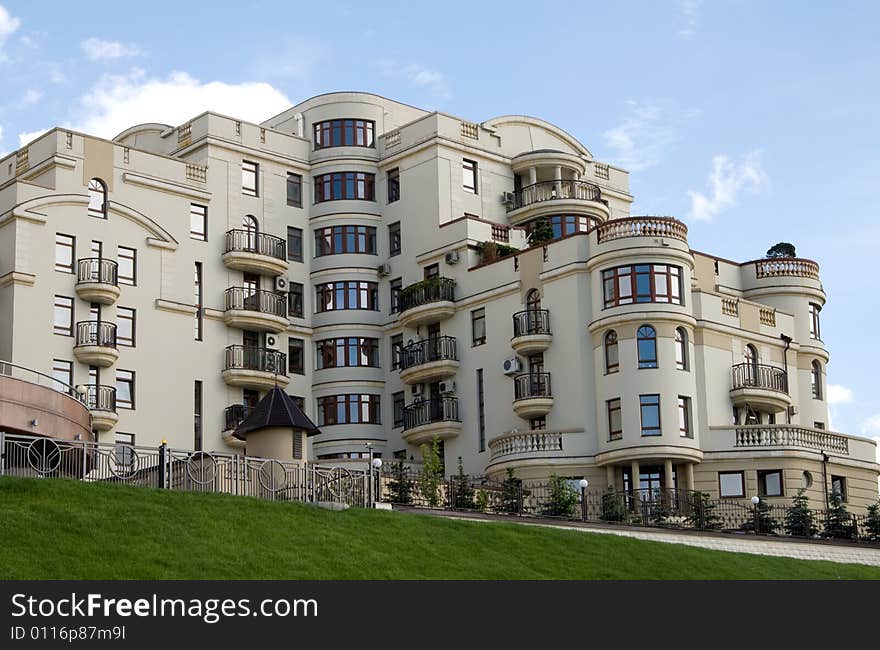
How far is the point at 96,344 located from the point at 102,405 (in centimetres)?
218

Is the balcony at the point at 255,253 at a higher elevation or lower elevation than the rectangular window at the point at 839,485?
higher

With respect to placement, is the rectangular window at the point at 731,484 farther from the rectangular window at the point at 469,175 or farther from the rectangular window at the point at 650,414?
the rectangular window at the point at 469,175

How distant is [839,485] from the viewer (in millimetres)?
57719

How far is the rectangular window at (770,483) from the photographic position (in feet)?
183

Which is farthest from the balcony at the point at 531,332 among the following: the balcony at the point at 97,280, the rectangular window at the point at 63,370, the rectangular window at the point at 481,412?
the rectangular window at the point at 63,370

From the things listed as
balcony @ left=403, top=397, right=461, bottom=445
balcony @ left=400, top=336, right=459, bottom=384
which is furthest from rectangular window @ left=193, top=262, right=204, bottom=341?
balcony @ left=403, top=397, right=461, bottom=445

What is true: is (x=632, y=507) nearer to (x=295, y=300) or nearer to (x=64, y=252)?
(x=295, y=300)

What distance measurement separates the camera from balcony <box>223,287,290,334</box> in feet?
207

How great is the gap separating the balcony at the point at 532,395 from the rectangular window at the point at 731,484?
6597mm

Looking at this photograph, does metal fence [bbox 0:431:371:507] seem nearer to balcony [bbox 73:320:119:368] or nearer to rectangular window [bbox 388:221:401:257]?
balcony [bbox 73:320:119:368]

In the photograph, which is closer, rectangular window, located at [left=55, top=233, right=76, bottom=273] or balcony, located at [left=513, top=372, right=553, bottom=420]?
rectangular window, located at [left=55, top=233, right=76, bottom=273]

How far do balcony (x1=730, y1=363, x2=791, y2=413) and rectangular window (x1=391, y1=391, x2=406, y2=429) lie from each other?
1358 cm

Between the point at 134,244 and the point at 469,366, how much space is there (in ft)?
43.5
